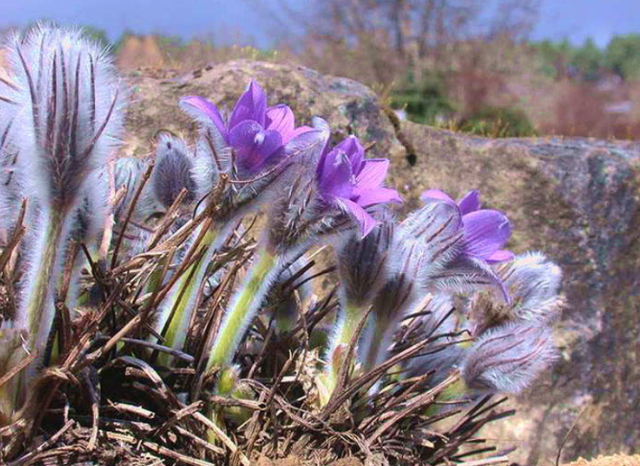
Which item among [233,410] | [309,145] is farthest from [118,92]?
[233,410]

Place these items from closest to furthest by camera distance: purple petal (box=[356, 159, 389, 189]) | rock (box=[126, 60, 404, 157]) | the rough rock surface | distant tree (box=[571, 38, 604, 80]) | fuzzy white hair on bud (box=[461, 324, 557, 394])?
purple petal (box=[356, 159, 389, 189]) → fuzzy white hair on bud (box=[461, 324, 557, 394]) → rock (box=[126, 60, 404, 157]) → the rough rock surface → distant tree (box=[571, 38, 604, 80])

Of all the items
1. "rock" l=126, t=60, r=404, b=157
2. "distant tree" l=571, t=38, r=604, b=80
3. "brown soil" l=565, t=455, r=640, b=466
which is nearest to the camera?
"brown soil" l=565, t=455, r=640, b=466

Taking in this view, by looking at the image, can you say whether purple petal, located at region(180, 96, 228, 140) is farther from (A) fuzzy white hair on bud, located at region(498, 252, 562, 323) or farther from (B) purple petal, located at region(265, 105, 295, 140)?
(A) fuzzy white hair on bud, located at region(498, 252, 562, 323)

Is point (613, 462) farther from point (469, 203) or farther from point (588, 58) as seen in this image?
point (588, 58)

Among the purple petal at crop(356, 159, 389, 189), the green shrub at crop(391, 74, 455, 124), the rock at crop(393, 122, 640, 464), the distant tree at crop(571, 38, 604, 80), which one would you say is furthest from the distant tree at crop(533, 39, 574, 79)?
the purple petal at crop(356, 159, 389, 189)

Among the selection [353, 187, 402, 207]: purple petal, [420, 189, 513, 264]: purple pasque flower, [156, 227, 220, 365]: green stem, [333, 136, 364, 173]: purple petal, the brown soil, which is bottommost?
the brown soil

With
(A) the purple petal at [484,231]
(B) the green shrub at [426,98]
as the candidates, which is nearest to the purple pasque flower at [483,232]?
(A) the purple petal at [484,231]

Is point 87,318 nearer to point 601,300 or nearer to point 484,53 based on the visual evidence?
point 601,300
